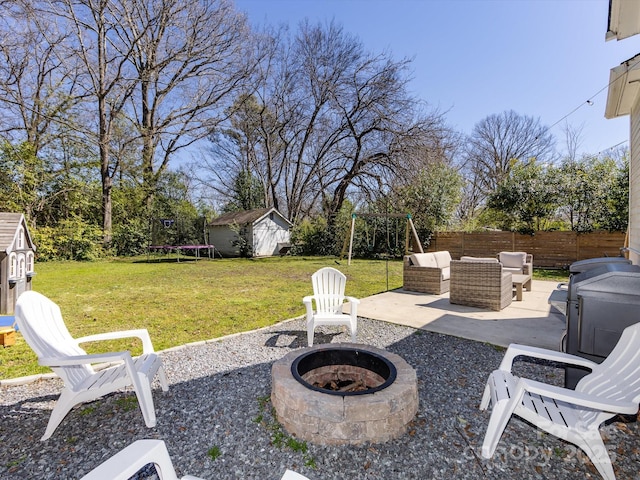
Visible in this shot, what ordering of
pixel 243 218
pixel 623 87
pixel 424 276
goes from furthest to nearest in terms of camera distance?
pixel 243 218
pixel 424 276
pixel 623 87

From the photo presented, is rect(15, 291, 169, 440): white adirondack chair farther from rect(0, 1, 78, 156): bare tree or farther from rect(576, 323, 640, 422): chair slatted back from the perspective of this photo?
rect(0, 1, 78, 156): bare tree

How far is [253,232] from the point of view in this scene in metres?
16.8

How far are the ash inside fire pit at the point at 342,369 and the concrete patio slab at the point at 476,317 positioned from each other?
1.94 meters

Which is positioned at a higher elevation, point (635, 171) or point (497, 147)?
point (497, 147)

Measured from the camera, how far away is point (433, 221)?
13.5 metres

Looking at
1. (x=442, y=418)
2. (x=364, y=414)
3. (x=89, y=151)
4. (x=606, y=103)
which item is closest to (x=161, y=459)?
(x=364, y=414)

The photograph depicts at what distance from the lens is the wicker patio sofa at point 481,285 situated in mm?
5043

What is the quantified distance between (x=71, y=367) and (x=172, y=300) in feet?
13.1

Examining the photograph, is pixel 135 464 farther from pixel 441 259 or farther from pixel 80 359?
pixel 441 259

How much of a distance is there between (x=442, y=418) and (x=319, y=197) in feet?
59.4

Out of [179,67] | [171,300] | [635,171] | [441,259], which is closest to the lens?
[635,171]

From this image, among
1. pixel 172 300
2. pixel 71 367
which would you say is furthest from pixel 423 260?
pixel 71 367

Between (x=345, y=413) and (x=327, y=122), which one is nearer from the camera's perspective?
(x=345, y=413)

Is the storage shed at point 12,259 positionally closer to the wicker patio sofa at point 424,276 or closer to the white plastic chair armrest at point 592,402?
the white plastic chair armrest at point 592,402
